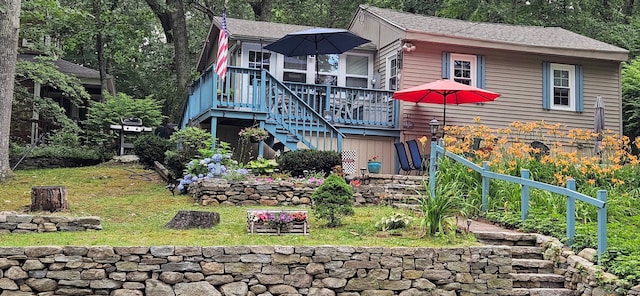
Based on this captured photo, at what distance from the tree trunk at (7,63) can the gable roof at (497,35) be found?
26.1 ft

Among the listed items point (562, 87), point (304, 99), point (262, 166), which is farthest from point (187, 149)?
point (562, 87)

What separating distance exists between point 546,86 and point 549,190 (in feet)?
27.3

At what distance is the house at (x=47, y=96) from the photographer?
1764 centimetres

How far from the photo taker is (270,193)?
10.5 m

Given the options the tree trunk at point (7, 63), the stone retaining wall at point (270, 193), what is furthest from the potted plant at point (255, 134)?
the tree trunk at point (7, 63)

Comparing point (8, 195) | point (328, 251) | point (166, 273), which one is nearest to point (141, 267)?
point (166, 273)

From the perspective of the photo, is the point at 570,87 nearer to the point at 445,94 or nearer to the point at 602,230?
the point at 445,94

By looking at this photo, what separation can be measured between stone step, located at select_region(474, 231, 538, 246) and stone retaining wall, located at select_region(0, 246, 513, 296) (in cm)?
71

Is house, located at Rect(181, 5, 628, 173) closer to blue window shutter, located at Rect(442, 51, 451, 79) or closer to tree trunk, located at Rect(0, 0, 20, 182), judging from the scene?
blue window shutter, located at Rect(442, 51, 451, 79)

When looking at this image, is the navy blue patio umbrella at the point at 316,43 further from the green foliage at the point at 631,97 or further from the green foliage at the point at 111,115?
the green foliage at the point at 631,97

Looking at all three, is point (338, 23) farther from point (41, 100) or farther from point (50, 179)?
point (50, 179)

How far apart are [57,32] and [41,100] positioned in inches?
224

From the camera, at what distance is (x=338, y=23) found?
26.3 meters

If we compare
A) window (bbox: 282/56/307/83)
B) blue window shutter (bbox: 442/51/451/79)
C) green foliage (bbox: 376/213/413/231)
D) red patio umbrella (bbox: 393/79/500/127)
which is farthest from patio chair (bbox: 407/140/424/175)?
green foliage (bbox: 376/213/413/231)
